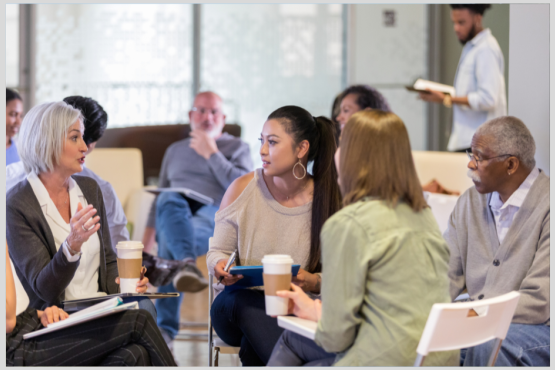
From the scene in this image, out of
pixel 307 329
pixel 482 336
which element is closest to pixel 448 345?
pixel 482 336

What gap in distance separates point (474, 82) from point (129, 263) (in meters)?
3.18

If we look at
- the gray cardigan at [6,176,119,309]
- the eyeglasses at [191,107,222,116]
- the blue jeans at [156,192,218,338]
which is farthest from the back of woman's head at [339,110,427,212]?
the eyeglasses at [191,107,222,116]

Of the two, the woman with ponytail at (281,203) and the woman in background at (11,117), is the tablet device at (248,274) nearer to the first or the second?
the woman with ponytail at (281,203)

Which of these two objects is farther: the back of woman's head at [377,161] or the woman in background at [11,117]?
the woman in background at [11,117]

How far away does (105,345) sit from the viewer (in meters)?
1.72

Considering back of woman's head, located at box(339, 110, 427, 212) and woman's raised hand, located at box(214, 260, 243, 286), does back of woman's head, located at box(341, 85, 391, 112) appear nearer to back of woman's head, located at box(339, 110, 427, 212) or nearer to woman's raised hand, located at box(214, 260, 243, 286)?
woman's raised hand, located at box(214, 260, 243, 286)

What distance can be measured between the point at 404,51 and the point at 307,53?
1081 millimetres

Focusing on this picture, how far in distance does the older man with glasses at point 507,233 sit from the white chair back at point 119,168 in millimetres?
2509

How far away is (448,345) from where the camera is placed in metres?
1.45

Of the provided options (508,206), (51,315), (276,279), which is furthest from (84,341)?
(508,206)

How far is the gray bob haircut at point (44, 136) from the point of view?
78.3 inches

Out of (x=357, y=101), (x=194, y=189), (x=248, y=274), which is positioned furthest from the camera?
(x=194, y=189)

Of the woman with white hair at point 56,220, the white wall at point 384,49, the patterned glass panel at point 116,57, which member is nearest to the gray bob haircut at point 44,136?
the woman with white hair at point 56,220

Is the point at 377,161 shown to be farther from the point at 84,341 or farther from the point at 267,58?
the point at 267,58
